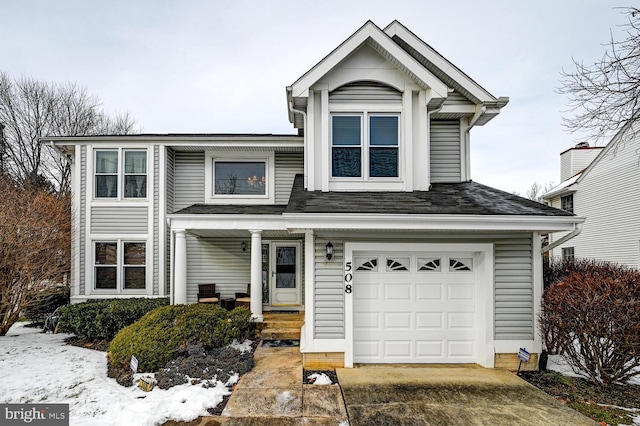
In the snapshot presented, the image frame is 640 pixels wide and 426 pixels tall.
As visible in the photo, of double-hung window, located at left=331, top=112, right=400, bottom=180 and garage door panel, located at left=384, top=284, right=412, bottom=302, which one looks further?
double-hung window, located at left=331, top=112, right=400, bottom=180

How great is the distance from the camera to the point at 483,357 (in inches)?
255

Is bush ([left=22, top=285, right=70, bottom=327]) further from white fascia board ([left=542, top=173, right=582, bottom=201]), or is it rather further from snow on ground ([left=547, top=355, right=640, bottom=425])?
white fascia board ([left=542, top=173, right=582, bottom=201])

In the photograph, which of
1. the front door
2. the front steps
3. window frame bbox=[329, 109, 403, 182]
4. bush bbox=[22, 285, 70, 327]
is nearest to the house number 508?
window frame bbox=[329, 109, 403, 182]

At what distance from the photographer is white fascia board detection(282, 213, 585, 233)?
227 inches

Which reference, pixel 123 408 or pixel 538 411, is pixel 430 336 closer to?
pixel 538 411

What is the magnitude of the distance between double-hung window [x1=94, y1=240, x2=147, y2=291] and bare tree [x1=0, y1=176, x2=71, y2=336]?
948 millimetres

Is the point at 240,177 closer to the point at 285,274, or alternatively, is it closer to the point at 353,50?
the point at 285,274

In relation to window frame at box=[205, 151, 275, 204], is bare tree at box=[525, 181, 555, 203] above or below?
above

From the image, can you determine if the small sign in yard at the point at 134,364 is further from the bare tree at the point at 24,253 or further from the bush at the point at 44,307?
the bush at the point at 44,307

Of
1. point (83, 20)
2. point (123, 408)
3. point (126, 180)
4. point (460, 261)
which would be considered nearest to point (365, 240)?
point (460, 261)

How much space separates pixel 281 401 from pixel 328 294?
2.04m

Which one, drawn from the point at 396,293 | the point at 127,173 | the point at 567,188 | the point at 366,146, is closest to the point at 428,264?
the point at 396,293

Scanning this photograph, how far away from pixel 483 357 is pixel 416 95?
5563 millimetres

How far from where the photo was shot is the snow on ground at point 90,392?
4.45 meters
